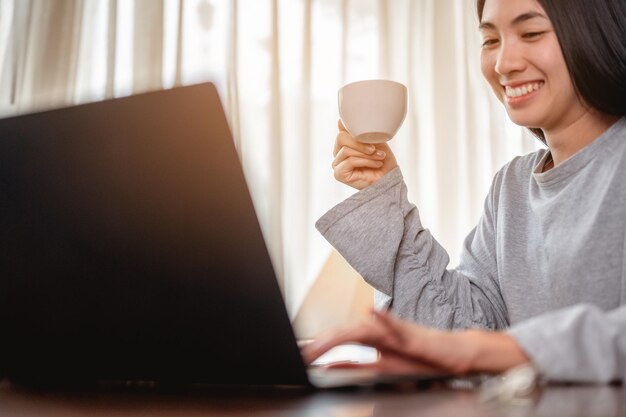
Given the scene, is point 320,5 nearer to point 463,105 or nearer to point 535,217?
point 463,105

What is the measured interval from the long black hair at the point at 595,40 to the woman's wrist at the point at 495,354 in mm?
696

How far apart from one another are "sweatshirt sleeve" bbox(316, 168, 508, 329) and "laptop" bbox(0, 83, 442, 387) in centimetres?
56

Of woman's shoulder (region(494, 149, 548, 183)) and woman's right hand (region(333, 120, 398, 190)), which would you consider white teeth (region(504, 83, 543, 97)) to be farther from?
woman's right hand (region(333, 120, 398, 190))

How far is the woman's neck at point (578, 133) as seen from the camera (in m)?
1.17

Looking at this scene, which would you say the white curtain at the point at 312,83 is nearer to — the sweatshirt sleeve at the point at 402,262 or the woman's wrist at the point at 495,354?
the sweatshirt sleeve at the point at 402,262

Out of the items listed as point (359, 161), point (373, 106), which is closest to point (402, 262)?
point (359, 161)

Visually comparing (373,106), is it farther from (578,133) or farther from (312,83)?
(312,83)

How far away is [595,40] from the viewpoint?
1.08m

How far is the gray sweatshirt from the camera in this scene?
1021 mm

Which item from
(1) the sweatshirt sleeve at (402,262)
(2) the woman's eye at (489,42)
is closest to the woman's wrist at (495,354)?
(1) the sweatshirt sleeve at (402,262)

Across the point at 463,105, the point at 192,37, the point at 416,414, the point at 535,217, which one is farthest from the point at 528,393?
the point at 192,37

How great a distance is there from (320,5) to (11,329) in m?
1.83

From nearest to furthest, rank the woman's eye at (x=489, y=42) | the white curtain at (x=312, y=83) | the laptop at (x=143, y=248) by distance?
1. the laptop at (x=143, y=248)
2. the woman's eye at (x=489, y=42)
3. the white curtain at (x=312, y=83)

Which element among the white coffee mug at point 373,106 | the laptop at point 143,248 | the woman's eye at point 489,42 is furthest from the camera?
the woman's eye at point 489,42
